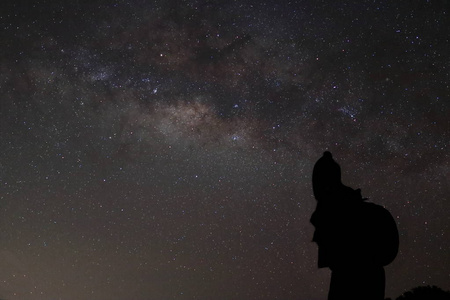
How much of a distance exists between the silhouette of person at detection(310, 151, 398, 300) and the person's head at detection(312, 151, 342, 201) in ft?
0.04

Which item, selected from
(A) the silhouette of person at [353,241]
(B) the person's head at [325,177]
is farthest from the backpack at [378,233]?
(B) the person's head at [325,177]

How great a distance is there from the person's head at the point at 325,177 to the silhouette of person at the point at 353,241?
0.01 metres

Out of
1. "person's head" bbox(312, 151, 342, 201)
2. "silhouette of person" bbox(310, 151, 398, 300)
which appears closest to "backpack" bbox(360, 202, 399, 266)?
"silhouette of person" bbox(310, 151, 398, 300)

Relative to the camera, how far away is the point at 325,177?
3.20 metres

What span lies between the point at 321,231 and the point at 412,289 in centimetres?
572

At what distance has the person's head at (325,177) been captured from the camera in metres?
3.17

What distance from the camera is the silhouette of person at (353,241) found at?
2.99 metres

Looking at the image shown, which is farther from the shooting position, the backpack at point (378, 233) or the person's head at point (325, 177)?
the person's head at point (325, 177)

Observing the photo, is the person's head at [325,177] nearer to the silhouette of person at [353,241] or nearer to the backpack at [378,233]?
the silhouette of person at [353,241]

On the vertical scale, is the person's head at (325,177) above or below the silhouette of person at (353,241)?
above

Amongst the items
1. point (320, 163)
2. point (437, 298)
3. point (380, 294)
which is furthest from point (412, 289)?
point (320, 163)

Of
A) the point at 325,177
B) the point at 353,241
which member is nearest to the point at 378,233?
the point at 353,241

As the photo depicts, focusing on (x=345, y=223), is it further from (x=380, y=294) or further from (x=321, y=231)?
(x=380, y=294)

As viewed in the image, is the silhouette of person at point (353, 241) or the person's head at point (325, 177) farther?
the person's head at point (325, 177)
